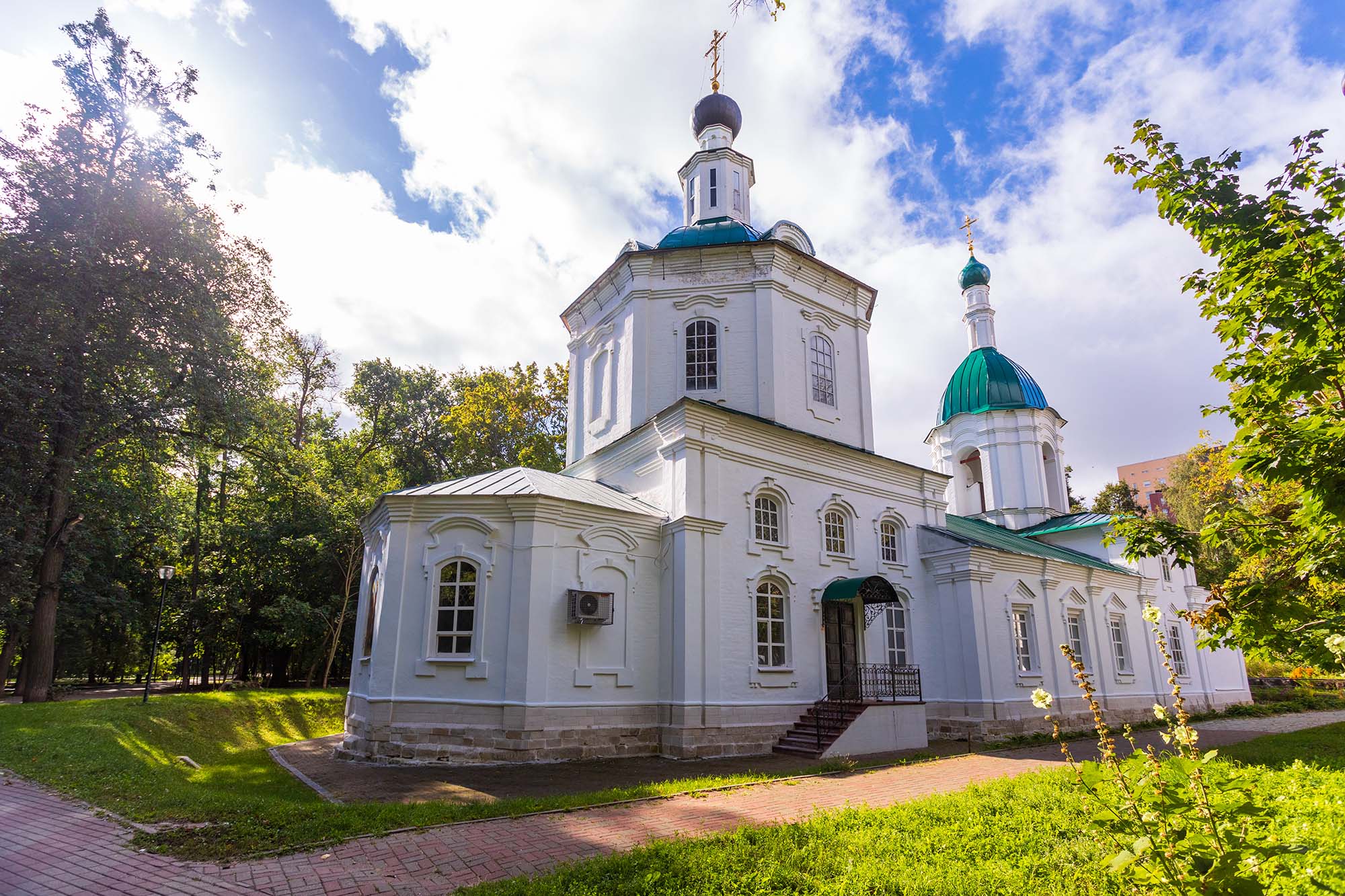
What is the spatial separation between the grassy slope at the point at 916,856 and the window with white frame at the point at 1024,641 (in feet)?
32.6

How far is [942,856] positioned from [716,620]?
772cm

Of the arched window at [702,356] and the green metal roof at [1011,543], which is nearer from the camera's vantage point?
the arched window at [702,356]

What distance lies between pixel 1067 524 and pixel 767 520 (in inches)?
563

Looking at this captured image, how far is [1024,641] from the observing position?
17516mm

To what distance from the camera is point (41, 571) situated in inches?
696

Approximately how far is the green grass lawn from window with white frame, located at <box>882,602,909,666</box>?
4.88m

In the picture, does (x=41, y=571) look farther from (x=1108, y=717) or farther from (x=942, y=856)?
(x=1108, y=717)

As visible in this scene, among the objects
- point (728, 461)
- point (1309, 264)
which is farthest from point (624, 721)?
point (1309, 264)

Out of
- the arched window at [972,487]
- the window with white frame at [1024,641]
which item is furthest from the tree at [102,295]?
the arched window at [972,487]

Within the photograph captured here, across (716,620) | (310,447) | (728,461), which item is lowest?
(716,620)

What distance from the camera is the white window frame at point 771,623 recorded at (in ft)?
45.0

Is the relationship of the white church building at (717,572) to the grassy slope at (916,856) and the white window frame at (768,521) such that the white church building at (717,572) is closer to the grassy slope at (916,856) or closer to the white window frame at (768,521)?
the white window frame at (768,521)

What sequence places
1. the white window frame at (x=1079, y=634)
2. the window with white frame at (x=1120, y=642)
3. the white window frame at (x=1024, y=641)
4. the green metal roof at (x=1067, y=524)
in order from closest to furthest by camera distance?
the white window frame at (x=1024, y=641), the white window frame at (x=1079, y=634), the window with white frame at (x=1120, y=642), the green metal roof at (x=1067, y=524)

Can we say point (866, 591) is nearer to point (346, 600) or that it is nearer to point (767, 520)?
point (767, 520)
